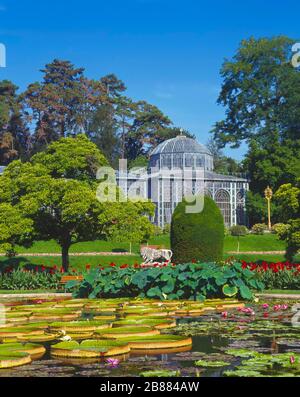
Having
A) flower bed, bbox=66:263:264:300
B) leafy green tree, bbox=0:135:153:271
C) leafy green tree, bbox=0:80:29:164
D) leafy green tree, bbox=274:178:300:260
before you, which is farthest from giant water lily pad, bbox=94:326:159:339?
leafy green tree, bbox=0:80:29:164

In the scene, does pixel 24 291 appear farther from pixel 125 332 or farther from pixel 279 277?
pixel 125 332


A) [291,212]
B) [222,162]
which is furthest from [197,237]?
[222,162]

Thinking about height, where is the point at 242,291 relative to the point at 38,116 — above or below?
below

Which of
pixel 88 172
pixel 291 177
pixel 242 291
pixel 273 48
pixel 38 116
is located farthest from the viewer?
pixel 38 116

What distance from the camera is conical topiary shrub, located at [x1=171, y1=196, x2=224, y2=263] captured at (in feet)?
55.9

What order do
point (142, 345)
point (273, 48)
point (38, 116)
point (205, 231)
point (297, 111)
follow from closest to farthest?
point (142, 345) → point (205, 231) → point (297, 111) → point (273, 48) → point (38, 116)

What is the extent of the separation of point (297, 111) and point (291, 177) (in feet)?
25.9

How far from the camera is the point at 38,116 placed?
5409 cm

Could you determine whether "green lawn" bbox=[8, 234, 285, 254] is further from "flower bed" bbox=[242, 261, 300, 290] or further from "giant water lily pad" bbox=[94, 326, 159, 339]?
"giant water lily pad" bbox=[94, 326, 159, 339]

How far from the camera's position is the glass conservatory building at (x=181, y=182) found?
37406mm

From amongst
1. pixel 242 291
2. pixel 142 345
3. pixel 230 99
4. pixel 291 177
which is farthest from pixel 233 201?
pixel 142 345
